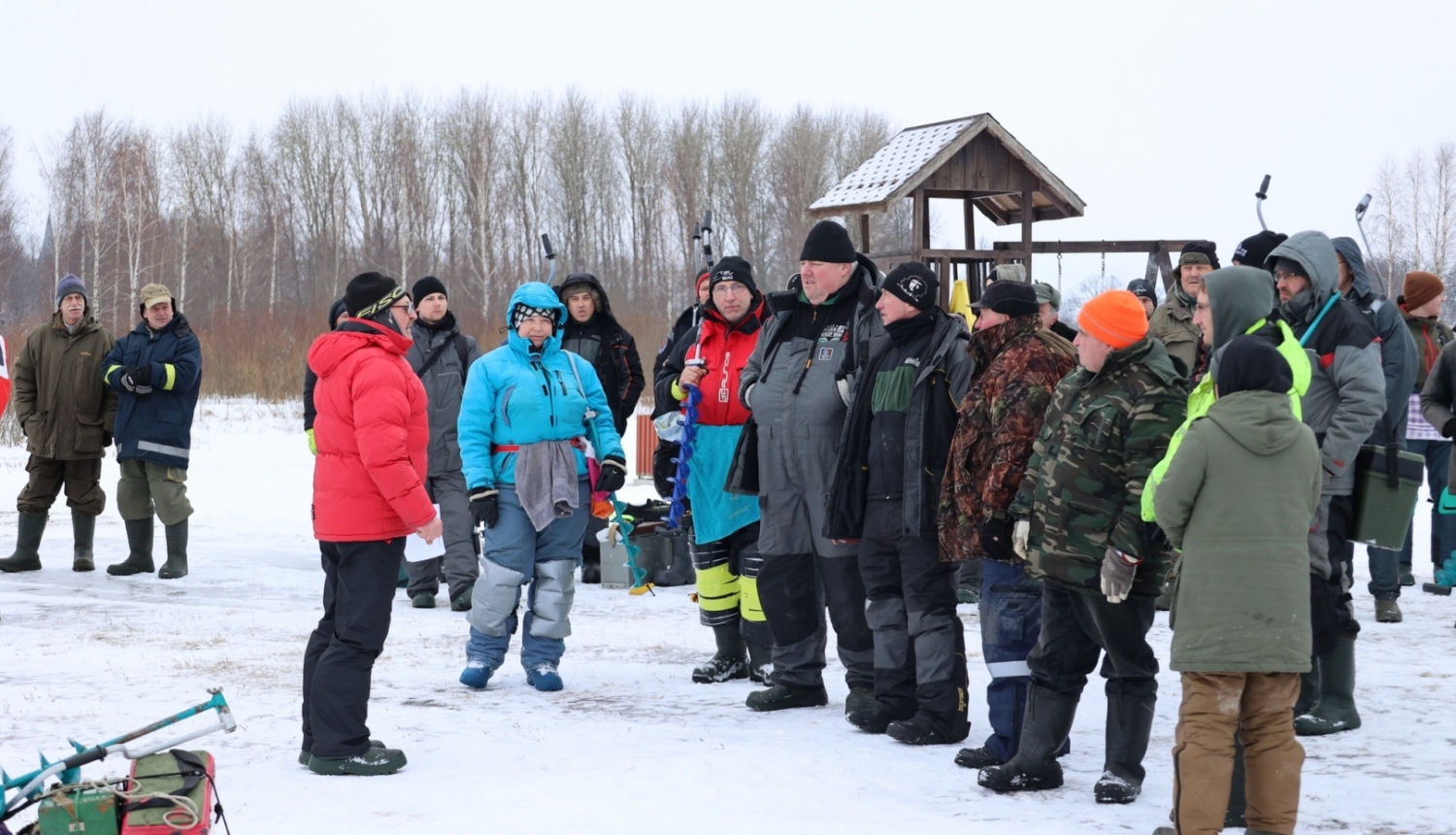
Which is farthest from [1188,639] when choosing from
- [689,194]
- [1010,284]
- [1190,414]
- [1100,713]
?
[689,194]

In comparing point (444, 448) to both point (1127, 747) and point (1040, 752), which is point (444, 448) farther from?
point (1127, 747)

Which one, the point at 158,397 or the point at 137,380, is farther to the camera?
the point at 158,397

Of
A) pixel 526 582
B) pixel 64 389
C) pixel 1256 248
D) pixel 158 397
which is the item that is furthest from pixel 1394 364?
pixel 64 389

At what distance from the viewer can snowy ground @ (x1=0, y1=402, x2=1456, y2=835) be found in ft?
15.8

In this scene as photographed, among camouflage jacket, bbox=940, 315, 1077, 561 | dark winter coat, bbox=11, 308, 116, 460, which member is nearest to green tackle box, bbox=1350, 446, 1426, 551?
camouflage jacket, bbox=940, 315, 1077, 561

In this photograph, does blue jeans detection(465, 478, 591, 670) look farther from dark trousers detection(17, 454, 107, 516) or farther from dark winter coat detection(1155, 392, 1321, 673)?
dark trousers detection(17, 454, 107, 516)

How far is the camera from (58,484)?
10.8m

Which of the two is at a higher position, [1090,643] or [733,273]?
[733,273]

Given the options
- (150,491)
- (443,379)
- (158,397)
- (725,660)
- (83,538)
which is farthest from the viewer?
(83,538)

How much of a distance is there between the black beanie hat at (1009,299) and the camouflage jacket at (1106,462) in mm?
689

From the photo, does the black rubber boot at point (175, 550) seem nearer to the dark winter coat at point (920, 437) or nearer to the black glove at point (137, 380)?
the black glove at point (137, 380)

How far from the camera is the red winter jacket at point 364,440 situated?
5.36m

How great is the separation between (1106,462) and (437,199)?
1975 inches

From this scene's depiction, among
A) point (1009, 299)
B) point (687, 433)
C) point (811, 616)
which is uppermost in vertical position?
point (1009, 299)
